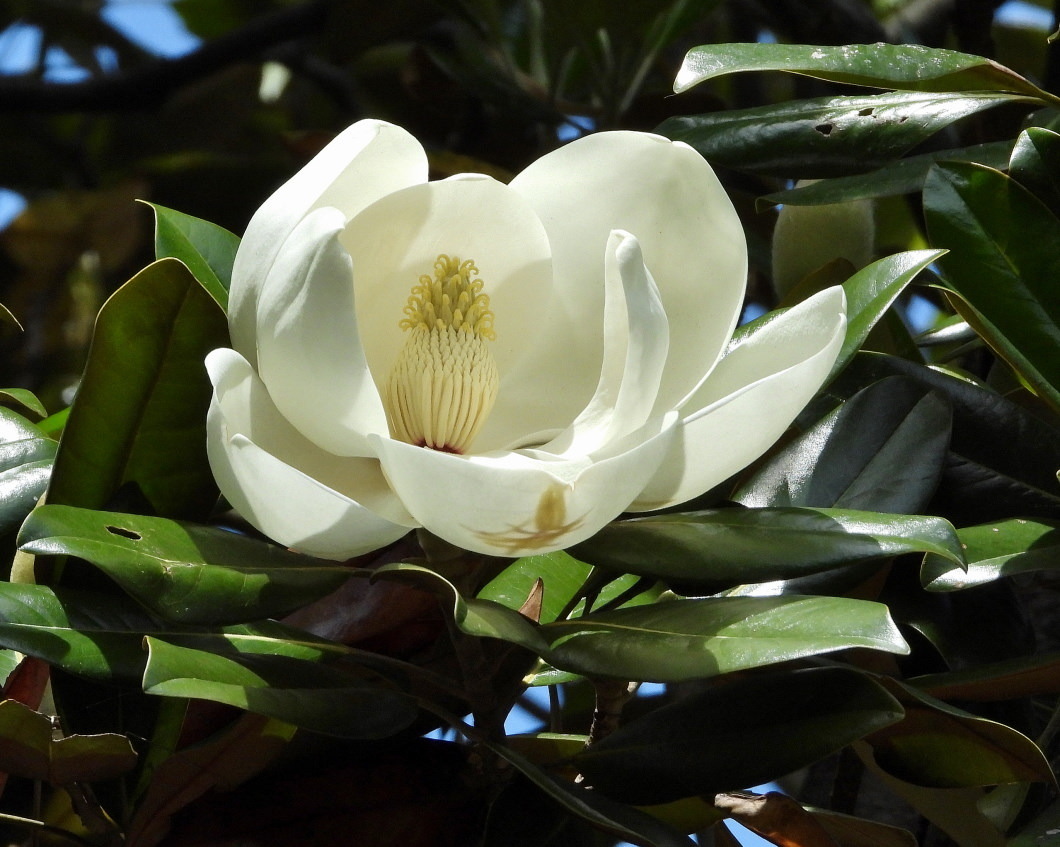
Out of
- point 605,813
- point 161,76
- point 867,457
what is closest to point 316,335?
point 605,813

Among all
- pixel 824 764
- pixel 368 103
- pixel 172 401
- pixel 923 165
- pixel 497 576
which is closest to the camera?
pixel 172 401

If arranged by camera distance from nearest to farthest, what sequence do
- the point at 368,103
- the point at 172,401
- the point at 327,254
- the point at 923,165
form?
the point at 327,254 < the point at 172,401 < the point at 923,165 < the point at 368,103

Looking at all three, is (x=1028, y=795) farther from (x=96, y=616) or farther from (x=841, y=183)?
(x=96, y=616)

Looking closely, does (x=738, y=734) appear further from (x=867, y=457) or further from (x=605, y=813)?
(x=867, y=457)

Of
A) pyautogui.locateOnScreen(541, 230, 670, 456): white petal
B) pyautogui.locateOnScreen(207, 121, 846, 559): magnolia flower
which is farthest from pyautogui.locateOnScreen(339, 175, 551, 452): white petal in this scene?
pyautogui.locateOnScreen(541, 230, 670, 456): white petal

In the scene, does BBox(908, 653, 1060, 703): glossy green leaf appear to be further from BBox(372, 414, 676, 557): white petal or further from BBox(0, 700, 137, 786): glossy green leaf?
BBox(0, 700, 137, 786): glossy green leaf

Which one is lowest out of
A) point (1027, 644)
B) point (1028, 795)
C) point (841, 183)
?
point (1028, 795)

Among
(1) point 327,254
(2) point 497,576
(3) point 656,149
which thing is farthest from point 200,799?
(3) point 656,149
